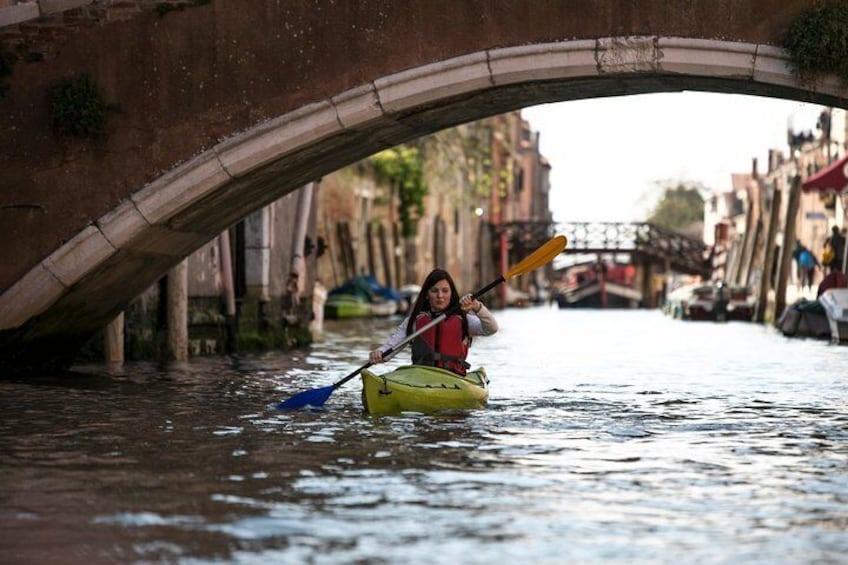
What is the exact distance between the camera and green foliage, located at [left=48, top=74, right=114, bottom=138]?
522 inches

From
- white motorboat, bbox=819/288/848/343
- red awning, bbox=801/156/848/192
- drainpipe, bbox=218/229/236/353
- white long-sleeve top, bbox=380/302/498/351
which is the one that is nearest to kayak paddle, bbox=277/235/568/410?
white long-sleeve top, bbox=380/302/498/351

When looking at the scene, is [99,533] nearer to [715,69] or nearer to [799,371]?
[715,69]

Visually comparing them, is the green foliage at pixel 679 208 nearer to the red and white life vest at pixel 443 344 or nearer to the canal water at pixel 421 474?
the canal water at pixel 421 474

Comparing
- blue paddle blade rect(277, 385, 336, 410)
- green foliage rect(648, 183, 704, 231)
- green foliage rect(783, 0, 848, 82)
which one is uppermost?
green foliage rect(648, 183, 704, 231)

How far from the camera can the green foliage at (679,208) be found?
101 m

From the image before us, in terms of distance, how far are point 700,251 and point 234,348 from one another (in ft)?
146

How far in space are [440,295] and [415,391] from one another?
0.78 metres

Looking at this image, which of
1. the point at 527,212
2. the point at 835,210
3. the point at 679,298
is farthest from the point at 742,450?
the point at 527,212

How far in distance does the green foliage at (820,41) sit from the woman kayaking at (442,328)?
2.81 meters

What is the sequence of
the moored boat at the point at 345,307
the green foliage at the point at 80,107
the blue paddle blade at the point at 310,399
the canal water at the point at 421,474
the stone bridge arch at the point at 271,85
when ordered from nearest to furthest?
the canal water at the point at 421,474, the blue paddle blade at the point at 310,399, the stone bridge arch at the point at 271,85, the green foliage at the point at 80,107, the moored boat at the point at 345,307

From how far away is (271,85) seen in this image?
13047 mm

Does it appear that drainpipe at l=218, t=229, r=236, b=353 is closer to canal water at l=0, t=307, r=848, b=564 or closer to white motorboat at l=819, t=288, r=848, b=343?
canal water at l=0, t=307, r=848, b=564

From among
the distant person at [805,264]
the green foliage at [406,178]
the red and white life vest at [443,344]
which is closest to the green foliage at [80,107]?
the red and white life vest at [443,344]

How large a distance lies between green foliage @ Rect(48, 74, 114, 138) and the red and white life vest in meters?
3.20
